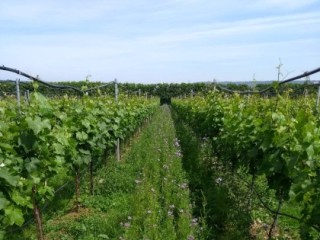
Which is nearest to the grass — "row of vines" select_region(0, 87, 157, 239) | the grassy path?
the grassy path

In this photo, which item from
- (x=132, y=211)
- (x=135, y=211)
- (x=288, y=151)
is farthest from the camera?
(x=132, y=211)

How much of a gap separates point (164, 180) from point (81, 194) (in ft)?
4.80

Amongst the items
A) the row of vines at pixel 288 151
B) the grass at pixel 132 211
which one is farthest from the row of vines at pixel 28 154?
the row of vines at pixel 288 151

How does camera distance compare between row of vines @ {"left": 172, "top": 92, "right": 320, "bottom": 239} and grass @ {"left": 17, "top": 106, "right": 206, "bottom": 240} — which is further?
grass @ {"left": 17, "top": 106, "right": 206, "bottom": 240}

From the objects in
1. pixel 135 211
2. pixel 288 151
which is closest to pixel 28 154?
pixel 135 211

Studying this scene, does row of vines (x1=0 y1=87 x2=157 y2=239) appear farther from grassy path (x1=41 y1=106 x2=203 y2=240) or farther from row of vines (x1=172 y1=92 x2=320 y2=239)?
row of vines (x1=172 y1=92 x2=320 y2=239)

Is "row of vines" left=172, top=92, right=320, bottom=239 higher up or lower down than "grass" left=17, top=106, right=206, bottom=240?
higher up

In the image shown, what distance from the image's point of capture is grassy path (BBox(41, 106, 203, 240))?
14.8 feet

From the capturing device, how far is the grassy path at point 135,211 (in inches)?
177

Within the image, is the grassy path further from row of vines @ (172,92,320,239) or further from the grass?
row of vines @ (172,92,320,239)

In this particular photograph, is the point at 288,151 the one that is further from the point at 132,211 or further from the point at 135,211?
the point at 132,211

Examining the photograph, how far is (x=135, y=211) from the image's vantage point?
5.09m

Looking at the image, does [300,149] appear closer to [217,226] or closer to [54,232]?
[217,226]

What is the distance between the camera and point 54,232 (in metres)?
4.94
